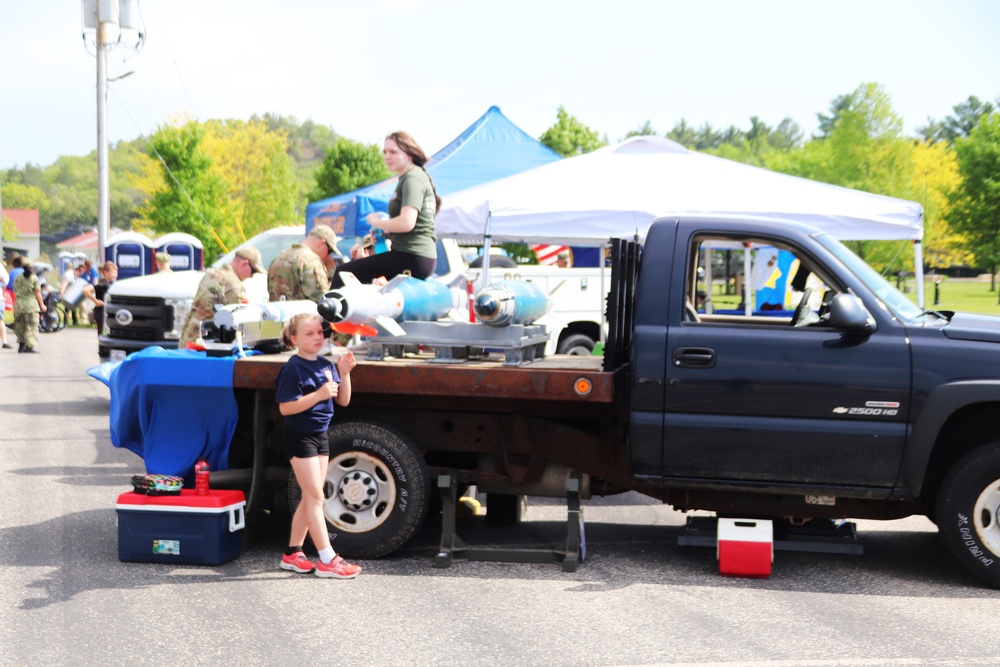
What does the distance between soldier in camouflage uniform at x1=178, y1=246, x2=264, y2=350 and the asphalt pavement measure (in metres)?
2.42

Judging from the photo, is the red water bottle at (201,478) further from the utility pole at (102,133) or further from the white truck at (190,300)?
the utility pole at (102,133)

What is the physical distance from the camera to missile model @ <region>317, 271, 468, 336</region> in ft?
21.6

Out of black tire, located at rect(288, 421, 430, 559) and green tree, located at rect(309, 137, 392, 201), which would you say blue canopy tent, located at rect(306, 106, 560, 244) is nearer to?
black tire, located at rect(288, 421, 430, 559)

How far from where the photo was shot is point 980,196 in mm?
63781

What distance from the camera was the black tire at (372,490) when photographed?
6.86 meters

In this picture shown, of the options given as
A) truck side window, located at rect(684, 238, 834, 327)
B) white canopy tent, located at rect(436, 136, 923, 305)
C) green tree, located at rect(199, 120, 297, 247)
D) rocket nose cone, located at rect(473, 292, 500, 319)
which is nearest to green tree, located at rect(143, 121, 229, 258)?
green tree, located at rect(199, 120, 297, 247)

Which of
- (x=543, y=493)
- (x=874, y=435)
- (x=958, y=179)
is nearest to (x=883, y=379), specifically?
(x=874, y=435)

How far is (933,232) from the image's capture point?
73.7 meters

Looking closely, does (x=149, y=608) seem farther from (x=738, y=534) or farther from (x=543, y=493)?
(x=738, y=534)

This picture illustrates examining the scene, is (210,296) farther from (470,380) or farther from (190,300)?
(470,380)

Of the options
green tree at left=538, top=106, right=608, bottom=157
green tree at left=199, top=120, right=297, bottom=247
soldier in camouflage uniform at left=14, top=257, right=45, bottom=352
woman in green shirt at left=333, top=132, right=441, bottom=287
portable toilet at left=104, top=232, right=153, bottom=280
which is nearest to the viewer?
woman in green shirt at left=333, top=132, right=441, bottom=287

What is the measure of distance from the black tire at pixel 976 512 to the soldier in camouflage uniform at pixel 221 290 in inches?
243

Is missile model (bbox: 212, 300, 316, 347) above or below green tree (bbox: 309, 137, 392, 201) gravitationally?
below

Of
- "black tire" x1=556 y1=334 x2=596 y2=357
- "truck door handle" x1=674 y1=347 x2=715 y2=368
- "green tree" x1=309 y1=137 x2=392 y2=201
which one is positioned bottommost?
"black tire" x1=556 y1=334 x2=596 y2=357
